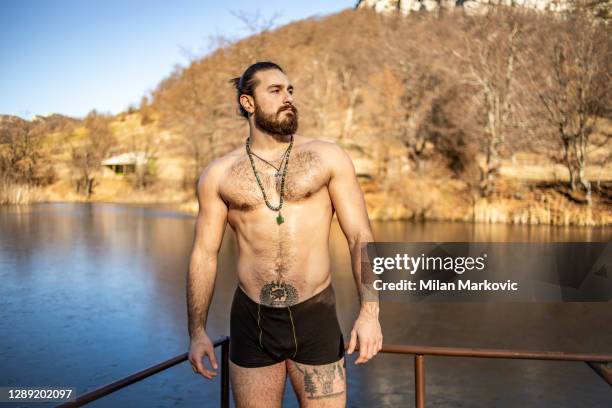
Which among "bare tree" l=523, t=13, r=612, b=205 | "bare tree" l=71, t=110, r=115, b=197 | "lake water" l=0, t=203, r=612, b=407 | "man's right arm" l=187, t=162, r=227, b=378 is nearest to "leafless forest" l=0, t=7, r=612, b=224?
"bare tree" l=523, t=13, r=612, b=205

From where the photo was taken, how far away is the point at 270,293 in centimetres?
249

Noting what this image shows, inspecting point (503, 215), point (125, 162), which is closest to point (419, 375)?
point (503, 215)

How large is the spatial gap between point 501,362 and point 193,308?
699 cm

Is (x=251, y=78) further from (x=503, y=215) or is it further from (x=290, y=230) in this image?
(x=503, y=215)

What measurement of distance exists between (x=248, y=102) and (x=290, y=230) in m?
0.57

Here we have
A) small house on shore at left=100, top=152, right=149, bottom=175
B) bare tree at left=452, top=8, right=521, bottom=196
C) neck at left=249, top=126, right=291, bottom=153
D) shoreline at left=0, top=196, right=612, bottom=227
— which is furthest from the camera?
small house on shore at left=100, top=152, right=149, bottom=175

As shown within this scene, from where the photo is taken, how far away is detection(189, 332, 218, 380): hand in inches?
98.0

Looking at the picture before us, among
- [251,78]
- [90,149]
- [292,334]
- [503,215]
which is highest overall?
[90,149]

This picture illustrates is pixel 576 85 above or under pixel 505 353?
above

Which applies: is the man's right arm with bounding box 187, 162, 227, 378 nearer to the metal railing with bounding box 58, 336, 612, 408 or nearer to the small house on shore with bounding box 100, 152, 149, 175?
the metal railing with bounding box 58, 336, 612, 408

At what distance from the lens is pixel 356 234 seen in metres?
2.41

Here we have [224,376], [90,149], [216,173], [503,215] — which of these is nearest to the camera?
[216,173]

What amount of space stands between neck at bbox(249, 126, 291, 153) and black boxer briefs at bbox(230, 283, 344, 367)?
0.66 meters

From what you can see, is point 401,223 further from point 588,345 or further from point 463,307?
point 588,345
